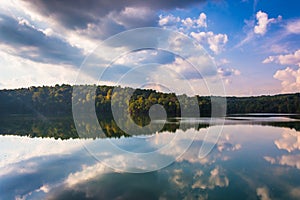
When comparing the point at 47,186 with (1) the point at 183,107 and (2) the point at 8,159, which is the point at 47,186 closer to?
(2) the point at 8,159

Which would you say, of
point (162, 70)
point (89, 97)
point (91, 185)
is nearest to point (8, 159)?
point (91, 185)

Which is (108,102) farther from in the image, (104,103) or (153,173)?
(153,173)

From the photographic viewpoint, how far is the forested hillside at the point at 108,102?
5506cm

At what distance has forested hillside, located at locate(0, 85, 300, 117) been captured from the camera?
181 feet

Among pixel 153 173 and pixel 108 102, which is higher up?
pixel 108 102

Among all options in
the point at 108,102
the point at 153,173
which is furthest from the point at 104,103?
the point at 153,173

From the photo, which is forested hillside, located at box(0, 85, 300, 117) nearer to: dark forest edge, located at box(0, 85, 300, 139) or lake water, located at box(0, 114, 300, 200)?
dark forest edge, located at box(0, 85, 300, 139)

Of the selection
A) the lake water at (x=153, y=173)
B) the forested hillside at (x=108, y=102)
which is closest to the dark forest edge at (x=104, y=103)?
the forested hillside at (x=108, y=102)

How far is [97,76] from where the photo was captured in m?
12.5

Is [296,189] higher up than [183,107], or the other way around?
[183,107]

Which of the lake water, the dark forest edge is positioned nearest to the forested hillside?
the dark forest edge

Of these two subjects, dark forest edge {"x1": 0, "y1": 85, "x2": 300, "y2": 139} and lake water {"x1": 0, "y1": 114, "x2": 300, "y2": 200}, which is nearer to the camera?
lake water {"x1": 0, "y1": 114, "x2": 300, "y2": 200}

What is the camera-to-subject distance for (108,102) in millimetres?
70750

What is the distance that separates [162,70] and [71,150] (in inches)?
320
